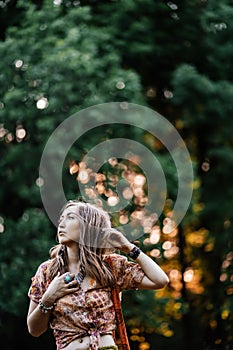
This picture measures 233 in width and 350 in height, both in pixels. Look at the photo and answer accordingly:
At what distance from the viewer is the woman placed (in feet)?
10.8

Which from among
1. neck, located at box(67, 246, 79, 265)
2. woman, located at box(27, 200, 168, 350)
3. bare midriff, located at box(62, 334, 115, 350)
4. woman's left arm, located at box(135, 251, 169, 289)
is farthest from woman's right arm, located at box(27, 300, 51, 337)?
woman's left arm, located at box(135, 251, 169, 289)

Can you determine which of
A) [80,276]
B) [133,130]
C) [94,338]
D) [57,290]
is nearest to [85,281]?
[80,276]

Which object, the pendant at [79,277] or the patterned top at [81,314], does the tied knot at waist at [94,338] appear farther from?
the pendant at [79,277]

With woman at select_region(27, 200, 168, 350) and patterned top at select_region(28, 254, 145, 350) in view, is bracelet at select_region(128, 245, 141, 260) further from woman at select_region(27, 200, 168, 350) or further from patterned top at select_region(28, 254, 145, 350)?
patterned top at select_region(28, 254, 145, 350)

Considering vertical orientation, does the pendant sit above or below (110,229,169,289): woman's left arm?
above

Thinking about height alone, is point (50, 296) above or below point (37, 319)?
above

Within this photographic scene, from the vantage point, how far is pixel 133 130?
9266mm

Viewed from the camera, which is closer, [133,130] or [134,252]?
[134,252]

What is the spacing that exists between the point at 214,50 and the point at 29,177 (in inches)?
126

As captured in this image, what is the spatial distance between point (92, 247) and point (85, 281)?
155mm

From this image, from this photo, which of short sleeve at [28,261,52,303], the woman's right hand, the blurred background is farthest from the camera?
the blurred background

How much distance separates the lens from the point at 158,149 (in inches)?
412

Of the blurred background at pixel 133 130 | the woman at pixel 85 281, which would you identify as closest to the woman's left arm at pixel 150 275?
the woman at pixel 85 281

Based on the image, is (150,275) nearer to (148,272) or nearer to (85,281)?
(148,272)
